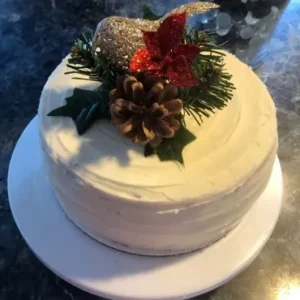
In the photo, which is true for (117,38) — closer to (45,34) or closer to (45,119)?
(45,119)

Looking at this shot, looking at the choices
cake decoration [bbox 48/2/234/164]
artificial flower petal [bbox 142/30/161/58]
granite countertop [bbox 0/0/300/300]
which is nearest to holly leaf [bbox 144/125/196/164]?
cake decoration [bbox 48/2/234/164]

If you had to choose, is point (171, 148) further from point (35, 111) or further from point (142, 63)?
point (35, 111)

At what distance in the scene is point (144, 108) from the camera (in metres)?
0.58

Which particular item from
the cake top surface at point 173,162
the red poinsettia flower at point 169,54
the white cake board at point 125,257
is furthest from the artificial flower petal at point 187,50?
the white cake board at point 125,257

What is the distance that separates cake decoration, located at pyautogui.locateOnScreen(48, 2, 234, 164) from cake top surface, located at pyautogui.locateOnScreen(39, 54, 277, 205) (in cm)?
1

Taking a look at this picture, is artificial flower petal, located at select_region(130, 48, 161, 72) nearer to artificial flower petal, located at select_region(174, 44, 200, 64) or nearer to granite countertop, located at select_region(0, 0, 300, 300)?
artificial flower petal, located at select_region(174, 44, 200, 64)

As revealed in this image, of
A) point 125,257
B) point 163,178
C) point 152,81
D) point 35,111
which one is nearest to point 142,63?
→ point 152,81

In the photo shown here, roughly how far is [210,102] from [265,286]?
0.31 metres

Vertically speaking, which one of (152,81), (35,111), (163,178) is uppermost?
(152,81)

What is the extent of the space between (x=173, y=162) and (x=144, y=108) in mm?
78

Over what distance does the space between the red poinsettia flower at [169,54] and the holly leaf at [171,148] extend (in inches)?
3.0

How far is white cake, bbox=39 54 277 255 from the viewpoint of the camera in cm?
60

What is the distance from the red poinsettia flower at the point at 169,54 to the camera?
1.87 ft

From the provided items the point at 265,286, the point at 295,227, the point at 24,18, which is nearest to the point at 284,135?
the point at 295,227
